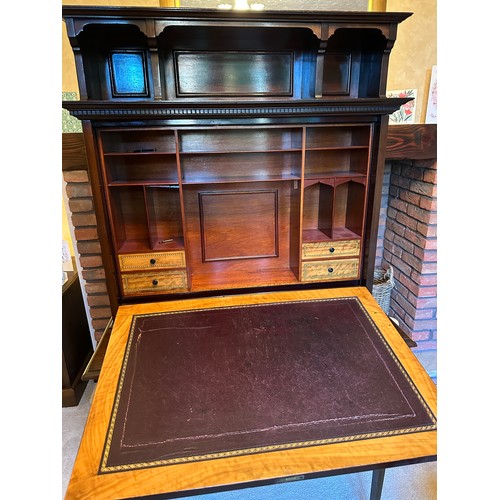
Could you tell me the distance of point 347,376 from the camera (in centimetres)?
111

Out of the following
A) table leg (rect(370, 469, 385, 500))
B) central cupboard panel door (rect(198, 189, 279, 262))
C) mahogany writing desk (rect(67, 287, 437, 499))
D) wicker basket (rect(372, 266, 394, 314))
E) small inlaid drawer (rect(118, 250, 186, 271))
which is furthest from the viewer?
wicker basket (rect(372, 266, 394, 314))

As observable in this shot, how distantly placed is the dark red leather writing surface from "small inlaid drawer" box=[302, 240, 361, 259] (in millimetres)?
490

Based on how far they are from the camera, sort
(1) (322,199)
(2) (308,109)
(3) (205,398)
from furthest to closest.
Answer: (1) (322,199)
(2) (308,109)
(3) (205,398)

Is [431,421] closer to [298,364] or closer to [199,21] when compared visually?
[298,364]

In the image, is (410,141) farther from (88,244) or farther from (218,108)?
(88,244)

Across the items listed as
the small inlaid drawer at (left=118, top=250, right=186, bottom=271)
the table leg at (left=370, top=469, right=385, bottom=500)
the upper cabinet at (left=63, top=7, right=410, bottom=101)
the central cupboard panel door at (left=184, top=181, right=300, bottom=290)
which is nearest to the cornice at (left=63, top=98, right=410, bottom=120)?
the upper cabinet at (left=63, top=7, right=410, bottom=101)

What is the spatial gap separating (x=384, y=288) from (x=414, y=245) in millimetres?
360

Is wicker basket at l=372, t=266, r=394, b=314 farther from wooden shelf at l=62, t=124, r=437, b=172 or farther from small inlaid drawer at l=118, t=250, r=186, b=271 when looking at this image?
small inlaid drawer at l=118, t=250, r=186, b=271

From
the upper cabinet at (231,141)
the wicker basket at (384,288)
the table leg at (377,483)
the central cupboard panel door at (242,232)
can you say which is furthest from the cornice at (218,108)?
the table leg at (377,483)

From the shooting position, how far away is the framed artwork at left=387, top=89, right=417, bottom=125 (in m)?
2.31

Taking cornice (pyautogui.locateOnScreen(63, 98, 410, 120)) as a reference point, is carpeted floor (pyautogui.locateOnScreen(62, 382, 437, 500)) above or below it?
below

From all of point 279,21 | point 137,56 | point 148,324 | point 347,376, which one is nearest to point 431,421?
point 347,376

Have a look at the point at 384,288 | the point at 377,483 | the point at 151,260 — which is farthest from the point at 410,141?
the point at 377,483

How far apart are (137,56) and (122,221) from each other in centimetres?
83
